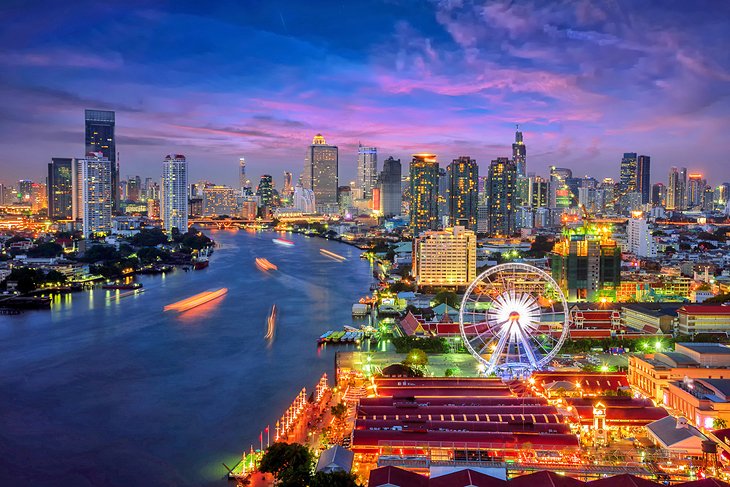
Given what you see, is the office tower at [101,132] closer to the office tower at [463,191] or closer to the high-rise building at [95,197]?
the high-rise building at [95,197]

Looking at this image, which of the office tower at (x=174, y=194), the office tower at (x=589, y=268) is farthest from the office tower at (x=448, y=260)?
the office tower at (x=174, y=194)

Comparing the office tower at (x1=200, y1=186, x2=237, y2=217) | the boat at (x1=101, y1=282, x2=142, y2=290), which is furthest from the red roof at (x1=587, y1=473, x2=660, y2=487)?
the office tower at (x1=200, y1=186, x2=237, y2=217)

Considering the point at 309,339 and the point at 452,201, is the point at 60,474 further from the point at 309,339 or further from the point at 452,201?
the point at 452,201

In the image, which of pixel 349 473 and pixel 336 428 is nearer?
pixel 349 473

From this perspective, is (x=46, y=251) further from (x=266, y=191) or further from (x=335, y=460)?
(x=266, y=191)

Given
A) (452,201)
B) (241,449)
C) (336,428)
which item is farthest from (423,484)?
(452,201)
